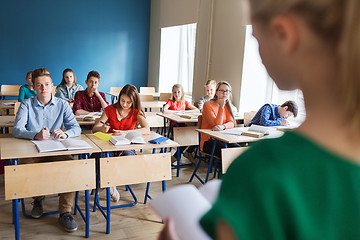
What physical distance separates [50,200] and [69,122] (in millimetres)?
845

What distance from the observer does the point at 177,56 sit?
24.7 ft

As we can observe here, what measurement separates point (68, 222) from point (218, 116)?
2.06 meters

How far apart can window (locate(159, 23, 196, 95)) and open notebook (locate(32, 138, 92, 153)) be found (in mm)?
4529

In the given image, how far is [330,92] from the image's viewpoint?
32cm

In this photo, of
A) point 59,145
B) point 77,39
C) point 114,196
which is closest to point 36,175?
point 59,145

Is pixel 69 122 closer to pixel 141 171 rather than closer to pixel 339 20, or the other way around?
pixel 141 171

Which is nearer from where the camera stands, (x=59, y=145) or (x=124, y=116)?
(x=59, y=145)

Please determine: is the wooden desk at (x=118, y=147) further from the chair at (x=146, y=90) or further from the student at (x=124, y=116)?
the chair at (x=146, y=90)

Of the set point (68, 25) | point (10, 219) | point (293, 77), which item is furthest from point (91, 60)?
point (293, 77)

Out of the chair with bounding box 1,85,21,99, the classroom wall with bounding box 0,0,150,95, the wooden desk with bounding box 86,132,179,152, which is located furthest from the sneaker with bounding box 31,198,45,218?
the classroom wall with bounding box 0,0,150,95

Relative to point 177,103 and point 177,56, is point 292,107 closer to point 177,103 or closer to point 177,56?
point 177,103

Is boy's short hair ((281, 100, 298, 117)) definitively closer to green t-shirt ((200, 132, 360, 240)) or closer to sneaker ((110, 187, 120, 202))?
sneaker ((110, 187, 120, 202))

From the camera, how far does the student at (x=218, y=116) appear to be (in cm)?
372

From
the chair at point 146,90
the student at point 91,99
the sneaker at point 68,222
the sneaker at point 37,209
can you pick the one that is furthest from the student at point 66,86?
the sneaker at point 68,222
